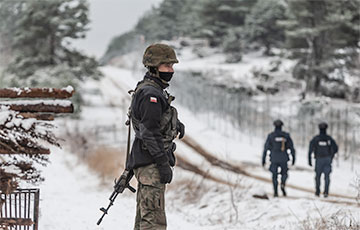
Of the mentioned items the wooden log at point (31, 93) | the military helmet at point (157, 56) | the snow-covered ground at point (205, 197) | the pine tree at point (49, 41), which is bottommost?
the snow-covered ground at point (205, 197)

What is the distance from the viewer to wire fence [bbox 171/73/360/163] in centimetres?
2239

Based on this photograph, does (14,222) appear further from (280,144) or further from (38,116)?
(280,144)

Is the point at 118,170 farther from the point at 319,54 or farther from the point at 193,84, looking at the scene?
the point at 319,54

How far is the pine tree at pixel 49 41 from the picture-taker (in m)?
29.2

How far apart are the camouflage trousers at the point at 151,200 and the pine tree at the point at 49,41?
24046mm

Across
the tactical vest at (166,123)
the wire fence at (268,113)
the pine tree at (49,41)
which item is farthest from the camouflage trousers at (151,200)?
the pine tree at (49,41)

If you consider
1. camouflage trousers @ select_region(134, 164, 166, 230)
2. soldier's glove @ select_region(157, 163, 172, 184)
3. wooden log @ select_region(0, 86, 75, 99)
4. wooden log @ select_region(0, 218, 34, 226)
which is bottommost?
wooden log @ select_region(0, 218, 34, 226)

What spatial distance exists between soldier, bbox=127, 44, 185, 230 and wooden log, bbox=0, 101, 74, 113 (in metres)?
0.75

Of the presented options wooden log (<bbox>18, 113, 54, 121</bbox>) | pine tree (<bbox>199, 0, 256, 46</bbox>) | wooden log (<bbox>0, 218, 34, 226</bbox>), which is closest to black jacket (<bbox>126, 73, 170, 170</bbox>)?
wooden log (<bbox>18, 113, 54, 121</bbox>)

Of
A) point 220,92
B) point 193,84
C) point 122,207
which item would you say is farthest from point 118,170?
point 193,84

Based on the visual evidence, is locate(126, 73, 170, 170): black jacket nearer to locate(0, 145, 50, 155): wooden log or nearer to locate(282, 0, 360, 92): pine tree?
locate(0, 145, 50, 155): wooden log

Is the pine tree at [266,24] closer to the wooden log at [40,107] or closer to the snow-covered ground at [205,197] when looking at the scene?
the snow-covered ground at [205,197]

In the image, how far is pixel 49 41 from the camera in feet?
101

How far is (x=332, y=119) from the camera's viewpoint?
75.3 ft
